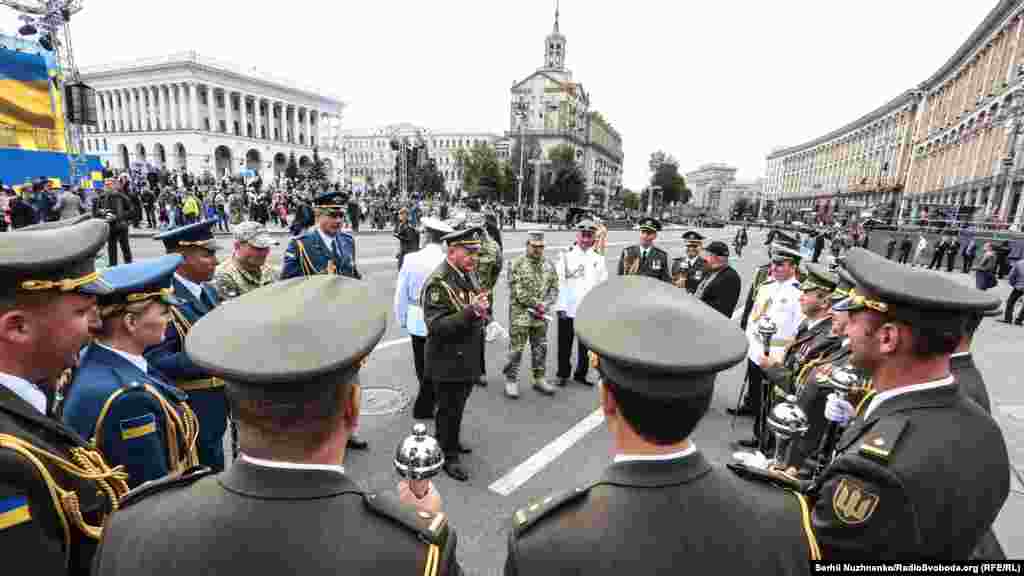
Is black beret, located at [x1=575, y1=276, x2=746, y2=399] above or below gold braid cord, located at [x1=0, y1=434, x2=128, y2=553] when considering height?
above

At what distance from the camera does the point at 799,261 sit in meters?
5.87

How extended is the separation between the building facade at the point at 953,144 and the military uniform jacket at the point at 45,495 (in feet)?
117

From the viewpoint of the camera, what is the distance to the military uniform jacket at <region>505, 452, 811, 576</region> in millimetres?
1206

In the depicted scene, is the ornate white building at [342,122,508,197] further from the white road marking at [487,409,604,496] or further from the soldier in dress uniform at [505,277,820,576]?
the soldier in dress uniform at [505,277,820,576]

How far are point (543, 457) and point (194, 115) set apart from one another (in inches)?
3866

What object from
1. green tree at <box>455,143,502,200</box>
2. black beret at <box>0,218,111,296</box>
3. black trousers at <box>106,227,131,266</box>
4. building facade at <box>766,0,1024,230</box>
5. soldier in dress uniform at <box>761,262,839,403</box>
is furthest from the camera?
green tree at <box>455,143,502,200</box>

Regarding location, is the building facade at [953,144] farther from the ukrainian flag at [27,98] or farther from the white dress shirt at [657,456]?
the ukrainian flag at [27,98]

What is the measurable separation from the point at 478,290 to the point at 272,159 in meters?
103

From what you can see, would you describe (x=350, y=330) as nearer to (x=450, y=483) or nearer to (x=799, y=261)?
(x=450, y=483)

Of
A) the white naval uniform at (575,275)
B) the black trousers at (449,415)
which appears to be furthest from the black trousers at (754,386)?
the black trousers at (449,415)

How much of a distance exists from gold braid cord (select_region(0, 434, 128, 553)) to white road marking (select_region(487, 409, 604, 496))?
3.03m

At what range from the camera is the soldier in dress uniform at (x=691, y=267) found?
7530mm

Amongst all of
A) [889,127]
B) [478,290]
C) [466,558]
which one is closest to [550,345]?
[478,290]

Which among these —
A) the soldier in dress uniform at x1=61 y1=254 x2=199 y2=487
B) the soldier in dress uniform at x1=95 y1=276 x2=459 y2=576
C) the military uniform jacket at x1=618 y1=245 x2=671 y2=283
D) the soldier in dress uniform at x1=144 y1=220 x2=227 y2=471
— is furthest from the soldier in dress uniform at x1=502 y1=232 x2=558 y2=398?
the soldier in dress uniform at x1=95 y1=276 x2=459 y2=576
